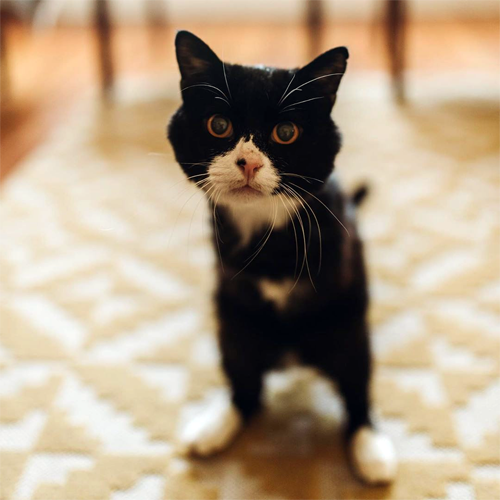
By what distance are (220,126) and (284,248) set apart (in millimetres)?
183

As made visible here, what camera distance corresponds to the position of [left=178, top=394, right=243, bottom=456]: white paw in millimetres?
857

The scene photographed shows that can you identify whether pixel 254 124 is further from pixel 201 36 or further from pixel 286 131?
pixel 201 36

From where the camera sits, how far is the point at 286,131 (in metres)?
0.72

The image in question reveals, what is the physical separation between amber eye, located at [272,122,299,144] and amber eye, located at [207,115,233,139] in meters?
0.06

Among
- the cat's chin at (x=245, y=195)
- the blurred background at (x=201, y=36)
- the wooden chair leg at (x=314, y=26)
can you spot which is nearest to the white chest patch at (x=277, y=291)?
the cat's chin at (x=245, y=195)

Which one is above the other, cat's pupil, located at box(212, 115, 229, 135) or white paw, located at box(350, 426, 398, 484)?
cat's pupil, located at box(212, 115, 229, 135)

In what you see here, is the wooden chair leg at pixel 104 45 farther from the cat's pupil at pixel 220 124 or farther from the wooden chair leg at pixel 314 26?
the cat's pupil at pixel 220 124

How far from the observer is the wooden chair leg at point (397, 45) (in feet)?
6.91

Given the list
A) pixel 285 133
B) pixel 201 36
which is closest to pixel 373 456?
pixel 285 133

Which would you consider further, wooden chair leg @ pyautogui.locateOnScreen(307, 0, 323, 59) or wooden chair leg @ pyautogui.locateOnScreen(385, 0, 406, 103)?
wooden chair leg @ pyautogui.locateOnScreen(307, 0, 323, 59)

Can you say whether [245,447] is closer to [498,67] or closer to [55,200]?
[55,200]

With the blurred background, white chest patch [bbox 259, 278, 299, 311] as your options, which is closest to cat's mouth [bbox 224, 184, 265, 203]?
white chest patch [bbox 259, 278, 299, 311]

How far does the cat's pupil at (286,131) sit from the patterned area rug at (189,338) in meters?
0.28

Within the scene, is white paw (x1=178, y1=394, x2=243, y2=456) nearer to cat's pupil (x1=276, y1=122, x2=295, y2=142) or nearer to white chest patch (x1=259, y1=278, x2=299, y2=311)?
white chest patch (x1=259, y1=278, x2=299, y2=311)
